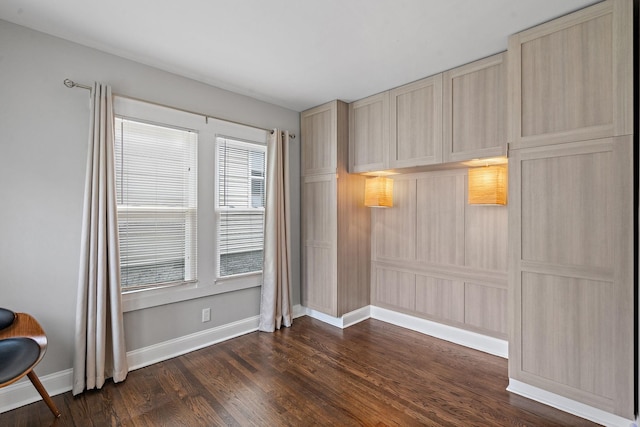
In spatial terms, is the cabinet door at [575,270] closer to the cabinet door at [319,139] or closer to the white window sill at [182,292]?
the cabinet door at [319,139]

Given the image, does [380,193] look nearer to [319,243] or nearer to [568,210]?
[319,243]

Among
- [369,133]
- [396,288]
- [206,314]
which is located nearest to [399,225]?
[396,288]

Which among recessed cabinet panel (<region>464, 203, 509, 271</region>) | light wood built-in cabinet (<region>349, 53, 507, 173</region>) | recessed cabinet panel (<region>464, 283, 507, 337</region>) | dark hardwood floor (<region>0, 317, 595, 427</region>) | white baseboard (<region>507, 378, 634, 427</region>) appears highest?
light wood built-in cabinet (<region>349, 53, 507, 173</region>)

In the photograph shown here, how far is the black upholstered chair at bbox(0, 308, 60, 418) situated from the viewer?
167cm

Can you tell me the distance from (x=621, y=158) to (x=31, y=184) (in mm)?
3893

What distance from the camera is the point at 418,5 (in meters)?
2.01

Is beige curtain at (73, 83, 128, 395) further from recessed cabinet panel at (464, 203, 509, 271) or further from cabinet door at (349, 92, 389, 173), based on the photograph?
recessed cabinet panel at (464, 203, 509, 271)

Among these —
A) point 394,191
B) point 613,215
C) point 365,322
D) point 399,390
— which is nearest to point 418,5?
point 613,215

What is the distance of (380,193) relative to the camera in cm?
358

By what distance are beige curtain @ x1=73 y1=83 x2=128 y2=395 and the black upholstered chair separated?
0.99 feet

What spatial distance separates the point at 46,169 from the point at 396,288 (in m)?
3.48

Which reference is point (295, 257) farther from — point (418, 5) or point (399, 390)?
point (418, 5)

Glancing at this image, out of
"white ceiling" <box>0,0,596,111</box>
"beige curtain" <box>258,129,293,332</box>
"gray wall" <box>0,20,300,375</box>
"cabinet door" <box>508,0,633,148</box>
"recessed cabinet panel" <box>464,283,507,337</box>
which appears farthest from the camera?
"beige curtain" <box>258,129,293,332</box>

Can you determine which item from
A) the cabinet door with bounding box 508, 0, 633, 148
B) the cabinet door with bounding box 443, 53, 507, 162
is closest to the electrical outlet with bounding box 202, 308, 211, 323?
the cabinet door with bounding box 443, 53, 507, 162
